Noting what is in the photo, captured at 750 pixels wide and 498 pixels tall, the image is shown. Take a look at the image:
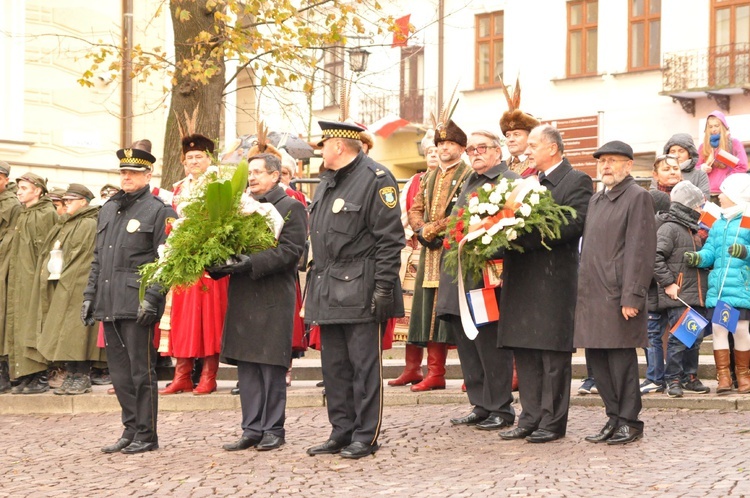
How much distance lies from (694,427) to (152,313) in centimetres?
398

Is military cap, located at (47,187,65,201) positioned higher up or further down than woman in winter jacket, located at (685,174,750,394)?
higher up

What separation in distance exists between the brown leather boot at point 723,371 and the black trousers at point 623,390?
7.46 feet

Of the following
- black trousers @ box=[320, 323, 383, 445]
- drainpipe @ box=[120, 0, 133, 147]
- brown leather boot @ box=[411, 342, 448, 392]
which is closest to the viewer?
black trousers @ box=[320, 323, 383, 445]

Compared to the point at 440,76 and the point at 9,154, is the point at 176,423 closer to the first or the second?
the point at 9,154

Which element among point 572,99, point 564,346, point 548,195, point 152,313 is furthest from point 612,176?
point 572,99

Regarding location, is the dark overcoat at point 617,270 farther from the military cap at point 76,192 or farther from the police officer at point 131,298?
the military cap at point 76,192

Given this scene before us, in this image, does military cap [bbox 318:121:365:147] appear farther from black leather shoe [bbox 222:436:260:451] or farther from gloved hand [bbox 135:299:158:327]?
black leather shoe [bbox 222:436:260:451]

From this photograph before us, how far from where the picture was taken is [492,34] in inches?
1409

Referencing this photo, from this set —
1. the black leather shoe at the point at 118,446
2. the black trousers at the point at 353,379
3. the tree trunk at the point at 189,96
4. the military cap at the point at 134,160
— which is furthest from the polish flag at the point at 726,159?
the black leather shoe at the point at 118,446

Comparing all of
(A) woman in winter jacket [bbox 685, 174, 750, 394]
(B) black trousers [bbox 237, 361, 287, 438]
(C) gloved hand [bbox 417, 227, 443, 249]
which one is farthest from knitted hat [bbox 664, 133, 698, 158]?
(B) black trousers [bbox 237, 361, 287, 438]

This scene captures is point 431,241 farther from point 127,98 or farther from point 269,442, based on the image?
point 127,98

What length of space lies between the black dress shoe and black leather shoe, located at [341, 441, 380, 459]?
0.58ft

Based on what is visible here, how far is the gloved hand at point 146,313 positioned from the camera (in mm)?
9359

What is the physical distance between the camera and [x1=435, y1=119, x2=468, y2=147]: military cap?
10.8m
